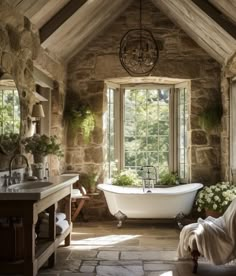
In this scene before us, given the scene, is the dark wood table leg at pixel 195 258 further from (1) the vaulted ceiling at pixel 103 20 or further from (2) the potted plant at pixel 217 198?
(1) the vaulted ceiling at pixel 103 20

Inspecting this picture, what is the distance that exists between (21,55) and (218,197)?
311 centimetres

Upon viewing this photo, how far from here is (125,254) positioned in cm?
469

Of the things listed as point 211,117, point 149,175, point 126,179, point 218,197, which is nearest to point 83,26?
point 211,117

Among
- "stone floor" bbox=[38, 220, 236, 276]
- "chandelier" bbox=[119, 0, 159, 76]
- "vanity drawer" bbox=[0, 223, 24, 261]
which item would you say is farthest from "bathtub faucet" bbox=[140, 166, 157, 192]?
"vanity drawer" bbox=[0, 223, 24, 261]

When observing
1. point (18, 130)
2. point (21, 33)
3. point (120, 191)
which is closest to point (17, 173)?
point (18, 130)

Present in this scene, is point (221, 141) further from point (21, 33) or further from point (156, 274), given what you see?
point (21, 33)

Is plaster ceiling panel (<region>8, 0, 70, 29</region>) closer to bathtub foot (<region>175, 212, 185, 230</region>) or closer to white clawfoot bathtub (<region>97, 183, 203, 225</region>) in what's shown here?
white clawfoot bathtub (<region>97, 183, 203, 225</region>)

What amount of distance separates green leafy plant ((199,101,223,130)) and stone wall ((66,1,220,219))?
124 mm

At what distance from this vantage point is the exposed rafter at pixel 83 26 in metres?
5.50

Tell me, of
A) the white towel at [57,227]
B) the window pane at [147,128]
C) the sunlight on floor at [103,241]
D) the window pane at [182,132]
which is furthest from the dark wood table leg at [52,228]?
Answer: the window pane at [182,132]

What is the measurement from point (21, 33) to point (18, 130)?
3.51 feet

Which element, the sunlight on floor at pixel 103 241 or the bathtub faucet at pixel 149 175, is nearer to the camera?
the sunlight on floor at pixel 103 241

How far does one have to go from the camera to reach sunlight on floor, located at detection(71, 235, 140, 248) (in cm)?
516

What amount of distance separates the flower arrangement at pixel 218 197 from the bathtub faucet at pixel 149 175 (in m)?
Answer: 1.04
